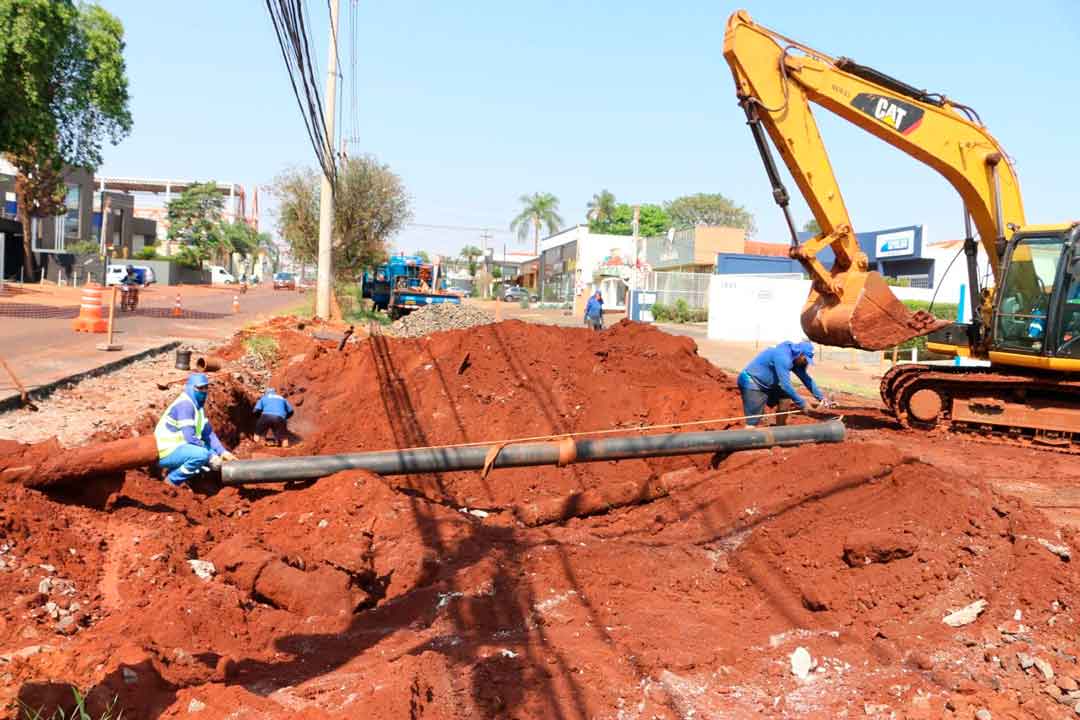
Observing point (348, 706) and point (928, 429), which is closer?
point (348, 706)

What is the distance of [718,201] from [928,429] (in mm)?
80072

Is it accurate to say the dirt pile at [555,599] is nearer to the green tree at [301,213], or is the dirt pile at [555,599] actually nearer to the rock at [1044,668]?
the rock at [1044,668]

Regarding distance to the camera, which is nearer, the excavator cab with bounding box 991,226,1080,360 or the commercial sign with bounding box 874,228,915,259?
the excavator cab with bounding box 991,226,1080,360

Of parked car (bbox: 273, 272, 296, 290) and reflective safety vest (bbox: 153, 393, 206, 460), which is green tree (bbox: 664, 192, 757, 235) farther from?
reflective safety vest (bbox: 153, 393, 206, 460)

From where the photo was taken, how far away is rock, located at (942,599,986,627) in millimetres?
5656

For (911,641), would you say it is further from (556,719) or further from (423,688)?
(423,688)

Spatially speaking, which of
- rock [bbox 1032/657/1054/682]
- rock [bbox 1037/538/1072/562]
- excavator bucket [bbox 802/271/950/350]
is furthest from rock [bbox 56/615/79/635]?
excavator bucket [bbox 802/271/950/350]

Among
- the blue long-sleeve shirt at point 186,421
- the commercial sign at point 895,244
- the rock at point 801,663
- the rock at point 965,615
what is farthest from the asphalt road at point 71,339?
the commercial sign at point 895,244

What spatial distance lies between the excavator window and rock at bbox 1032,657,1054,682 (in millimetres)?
8376

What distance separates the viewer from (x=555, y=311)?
5703 centimetres

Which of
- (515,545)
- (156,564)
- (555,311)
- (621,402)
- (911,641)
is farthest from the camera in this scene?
(555,311)

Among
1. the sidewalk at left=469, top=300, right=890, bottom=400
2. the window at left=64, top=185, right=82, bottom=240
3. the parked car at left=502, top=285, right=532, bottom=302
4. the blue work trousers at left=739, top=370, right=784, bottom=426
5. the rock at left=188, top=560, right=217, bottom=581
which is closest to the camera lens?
the rock at left=188, top=560, right=217, bottom=581

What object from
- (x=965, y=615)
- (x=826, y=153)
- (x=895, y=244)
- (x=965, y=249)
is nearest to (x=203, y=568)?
(x=965, y=615)

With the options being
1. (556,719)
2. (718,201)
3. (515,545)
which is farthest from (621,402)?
(718,201)
